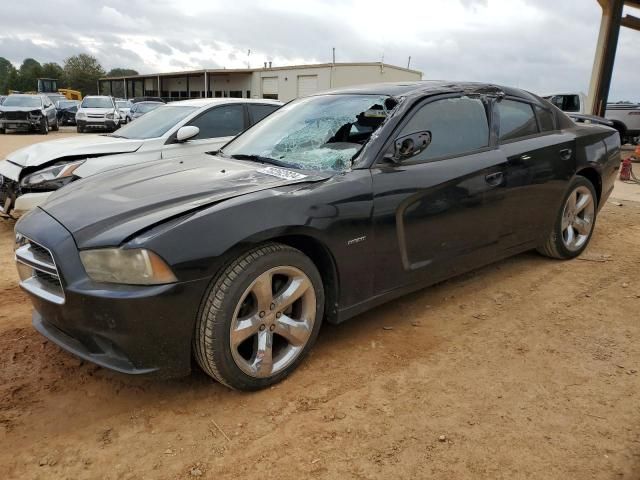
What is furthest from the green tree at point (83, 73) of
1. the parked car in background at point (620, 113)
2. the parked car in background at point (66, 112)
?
the parked car in background at point (620, 113)

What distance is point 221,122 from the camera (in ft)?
21.1

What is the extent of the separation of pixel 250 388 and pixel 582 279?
9.93ft

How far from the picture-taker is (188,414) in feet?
7.90

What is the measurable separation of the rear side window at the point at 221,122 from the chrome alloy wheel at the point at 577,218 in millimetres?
3974

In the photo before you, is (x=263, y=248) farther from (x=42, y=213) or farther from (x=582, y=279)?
(x=582, y=279)

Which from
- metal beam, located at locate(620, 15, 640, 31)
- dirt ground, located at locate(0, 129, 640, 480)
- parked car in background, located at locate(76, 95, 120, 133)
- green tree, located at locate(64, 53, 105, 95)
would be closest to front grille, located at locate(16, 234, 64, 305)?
dirt ground, located at locate(0, 129, 640, 480)

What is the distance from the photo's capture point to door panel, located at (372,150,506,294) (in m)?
2.92

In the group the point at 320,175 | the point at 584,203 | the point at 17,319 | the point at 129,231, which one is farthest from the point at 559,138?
the point at 17,319

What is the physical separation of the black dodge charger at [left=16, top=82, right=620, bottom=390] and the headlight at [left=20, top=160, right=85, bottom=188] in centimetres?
234

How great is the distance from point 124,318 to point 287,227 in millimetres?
845

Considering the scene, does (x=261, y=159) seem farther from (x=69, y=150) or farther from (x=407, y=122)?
(x=69, y=150)

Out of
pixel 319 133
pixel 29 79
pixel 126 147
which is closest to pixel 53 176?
pixel 126 147

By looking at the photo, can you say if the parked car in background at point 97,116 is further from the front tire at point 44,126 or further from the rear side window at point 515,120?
the rear side window at point 515,120

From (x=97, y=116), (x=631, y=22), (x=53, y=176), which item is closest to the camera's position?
(x=53, y=176)
